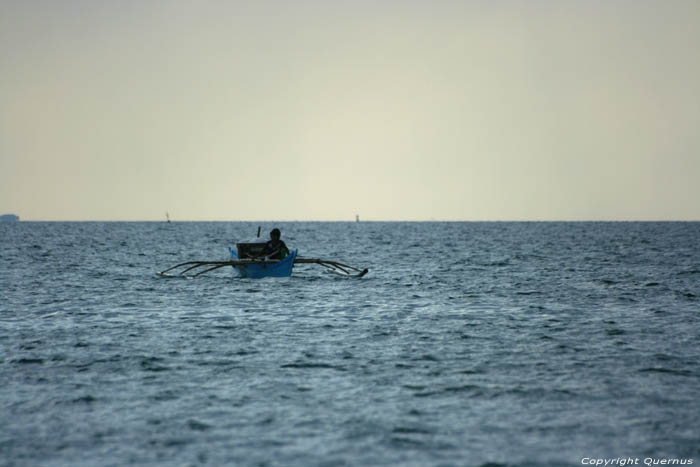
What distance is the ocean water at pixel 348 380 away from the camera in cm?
870

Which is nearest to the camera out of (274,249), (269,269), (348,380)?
(348,380)

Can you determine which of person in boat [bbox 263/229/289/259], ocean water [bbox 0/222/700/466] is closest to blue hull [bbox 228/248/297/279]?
person in boat [bbox 263/229/289/259]

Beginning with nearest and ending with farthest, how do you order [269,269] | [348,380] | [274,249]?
[348,380] < [274,249] < [269,269]

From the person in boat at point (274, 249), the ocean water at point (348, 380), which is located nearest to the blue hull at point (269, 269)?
the person in boat at point (274, 249)

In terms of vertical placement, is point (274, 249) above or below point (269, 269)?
above

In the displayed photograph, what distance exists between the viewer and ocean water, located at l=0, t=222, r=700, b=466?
8.70 metres

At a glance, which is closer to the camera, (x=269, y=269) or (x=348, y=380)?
(x=348, y=380)

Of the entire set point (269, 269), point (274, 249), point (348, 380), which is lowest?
point (348, 380)

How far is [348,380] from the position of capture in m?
12.2

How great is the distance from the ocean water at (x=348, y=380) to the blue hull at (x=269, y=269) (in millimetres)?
6224

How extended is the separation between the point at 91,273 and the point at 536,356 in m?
30.9

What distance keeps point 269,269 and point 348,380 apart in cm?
2075

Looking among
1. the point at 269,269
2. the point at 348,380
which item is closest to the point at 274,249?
the point at 269,269

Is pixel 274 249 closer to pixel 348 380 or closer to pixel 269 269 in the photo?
pixel 269 269
